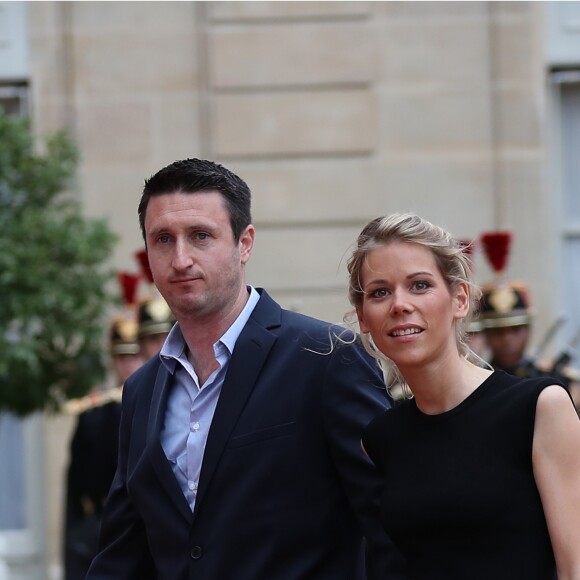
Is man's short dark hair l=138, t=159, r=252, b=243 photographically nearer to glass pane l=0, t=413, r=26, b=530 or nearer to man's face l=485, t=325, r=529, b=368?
man's face l=485, t=325, r=529, b=368

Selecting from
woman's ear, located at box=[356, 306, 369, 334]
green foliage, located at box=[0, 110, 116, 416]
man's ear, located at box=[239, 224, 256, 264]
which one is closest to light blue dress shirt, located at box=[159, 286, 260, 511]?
man's ear, located at box=[239, 224, 256, 264]

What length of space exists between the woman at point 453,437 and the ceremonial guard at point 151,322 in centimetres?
480

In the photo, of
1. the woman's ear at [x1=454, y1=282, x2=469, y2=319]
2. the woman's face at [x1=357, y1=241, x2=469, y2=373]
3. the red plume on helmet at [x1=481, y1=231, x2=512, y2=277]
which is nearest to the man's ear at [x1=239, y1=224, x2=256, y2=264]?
the woman's face at [x1=357, y1=241, x2=469, y2=373]

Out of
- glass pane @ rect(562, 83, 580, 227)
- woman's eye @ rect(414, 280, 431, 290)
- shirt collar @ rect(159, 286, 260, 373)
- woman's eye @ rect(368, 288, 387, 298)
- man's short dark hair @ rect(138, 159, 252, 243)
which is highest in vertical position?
glass pane @ rect(562, 83, 580, 227)

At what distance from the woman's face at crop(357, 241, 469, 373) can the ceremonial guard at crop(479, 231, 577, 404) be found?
489 centimetres

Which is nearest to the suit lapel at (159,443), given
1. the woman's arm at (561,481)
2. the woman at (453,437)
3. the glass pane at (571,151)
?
the woman at (453,437)

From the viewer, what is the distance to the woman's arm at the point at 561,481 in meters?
2.98

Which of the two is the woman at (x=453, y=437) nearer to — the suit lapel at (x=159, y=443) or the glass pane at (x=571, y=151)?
the suit lapel at (x=159, y=443)

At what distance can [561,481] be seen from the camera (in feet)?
9.84

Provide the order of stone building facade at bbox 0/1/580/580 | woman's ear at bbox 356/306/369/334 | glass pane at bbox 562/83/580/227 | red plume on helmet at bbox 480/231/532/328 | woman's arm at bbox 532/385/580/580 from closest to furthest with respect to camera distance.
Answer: woman's arm at bbox 532/385/580/580 < woman's ear at bbox 356/306/369/334 < red plume on helmet at bbox 480/231/532/328 < stone building facade at bbox 0/1/580/580 < glass pane at bbox 562/83/580/227

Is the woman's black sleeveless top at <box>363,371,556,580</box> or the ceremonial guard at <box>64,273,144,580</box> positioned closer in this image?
the woman's black sleeveless top at <box>363,371,556,580</box>

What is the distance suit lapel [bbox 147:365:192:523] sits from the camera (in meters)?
3.52

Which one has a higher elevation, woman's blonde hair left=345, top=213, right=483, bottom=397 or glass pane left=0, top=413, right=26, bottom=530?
woman's blonde hair left=345, top=213, right=483, bottom=397

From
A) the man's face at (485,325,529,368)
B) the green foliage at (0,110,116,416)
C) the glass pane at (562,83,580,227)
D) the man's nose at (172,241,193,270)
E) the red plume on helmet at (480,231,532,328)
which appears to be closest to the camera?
the man's nose at (172,241,193,270)
